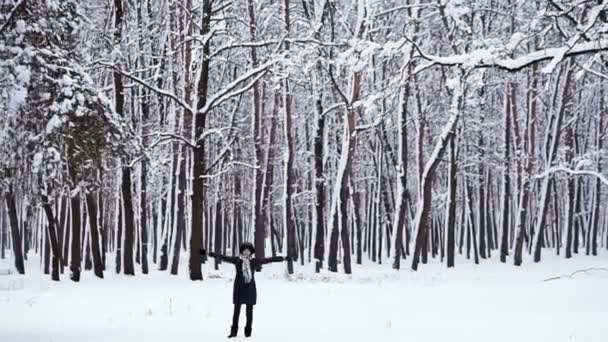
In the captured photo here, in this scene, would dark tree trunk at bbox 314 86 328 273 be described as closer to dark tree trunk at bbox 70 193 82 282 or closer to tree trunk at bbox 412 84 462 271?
tree trunk at bbox 412 84 462 271

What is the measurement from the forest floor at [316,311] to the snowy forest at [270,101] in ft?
7.80

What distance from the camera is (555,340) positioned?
938 cm

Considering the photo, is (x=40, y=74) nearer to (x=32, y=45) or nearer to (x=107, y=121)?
(x=32, y=45)

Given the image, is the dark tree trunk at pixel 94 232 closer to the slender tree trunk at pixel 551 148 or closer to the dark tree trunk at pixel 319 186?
the dark tree trunk at pixel 319 186

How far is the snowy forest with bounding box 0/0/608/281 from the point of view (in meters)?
10.9

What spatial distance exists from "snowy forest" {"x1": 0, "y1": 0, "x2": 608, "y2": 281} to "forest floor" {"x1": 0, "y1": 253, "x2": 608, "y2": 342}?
238 centimetres

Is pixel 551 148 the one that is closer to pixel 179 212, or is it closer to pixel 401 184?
pixel 401 184

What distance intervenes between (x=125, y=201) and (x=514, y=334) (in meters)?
14.3

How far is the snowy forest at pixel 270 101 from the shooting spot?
427 inches

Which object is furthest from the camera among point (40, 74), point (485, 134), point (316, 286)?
point (485, 134)

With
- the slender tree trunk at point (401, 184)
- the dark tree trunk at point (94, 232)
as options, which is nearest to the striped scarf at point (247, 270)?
the dark tree trunk at point (94, 232)

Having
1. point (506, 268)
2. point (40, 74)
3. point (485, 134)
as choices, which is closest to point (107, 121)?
point (40, 74)

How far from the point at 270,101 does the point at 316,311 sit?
23228 mm

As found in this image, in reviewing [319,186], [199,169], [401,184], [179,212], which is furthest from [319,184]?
[199,169]
